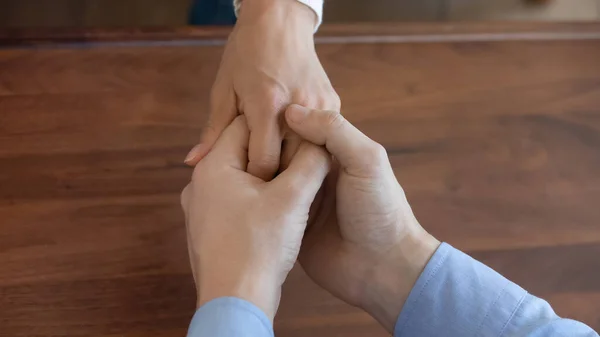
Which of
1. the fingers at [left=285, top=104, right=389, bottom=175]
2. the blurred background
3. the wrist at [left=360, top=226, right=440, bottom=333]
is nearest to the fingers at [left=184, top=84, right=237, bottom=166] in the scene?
the fingers at [left=285, top=104, right=389, bottom=175]

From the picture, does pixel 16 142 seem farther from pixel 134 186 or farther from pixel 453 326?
pixel 453 326

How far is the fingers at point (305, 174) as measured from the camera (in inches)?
21.9

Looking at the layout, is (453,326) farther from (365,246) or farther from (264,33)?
(264,33)

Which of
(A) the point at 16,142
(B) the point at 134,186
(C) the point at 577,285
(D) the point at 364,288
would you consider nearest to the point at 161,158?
(B) the point at 134,186

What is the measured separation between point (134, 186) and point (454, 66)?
420 mm

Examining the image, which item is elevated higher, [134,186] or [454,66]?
[454,66]

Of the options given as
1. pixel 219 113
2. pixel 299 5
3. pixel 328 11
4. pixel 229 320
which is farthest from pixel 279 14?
pixel 328 11

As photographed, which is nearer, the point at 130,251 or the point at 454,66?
the point at 130,251

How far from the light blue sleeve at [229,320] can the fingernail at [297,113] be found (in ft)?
0.62

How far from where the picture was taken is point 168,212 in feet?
2.13

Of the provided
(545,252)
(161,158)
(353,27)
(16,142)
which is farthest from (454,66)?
(16,142)

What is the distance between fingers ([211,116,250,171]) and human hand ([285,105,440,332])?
6 centimetres

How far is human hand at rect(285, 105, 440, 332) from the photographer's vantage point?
566mm

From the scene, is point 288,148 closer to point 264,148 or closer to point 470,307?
point 264,148
